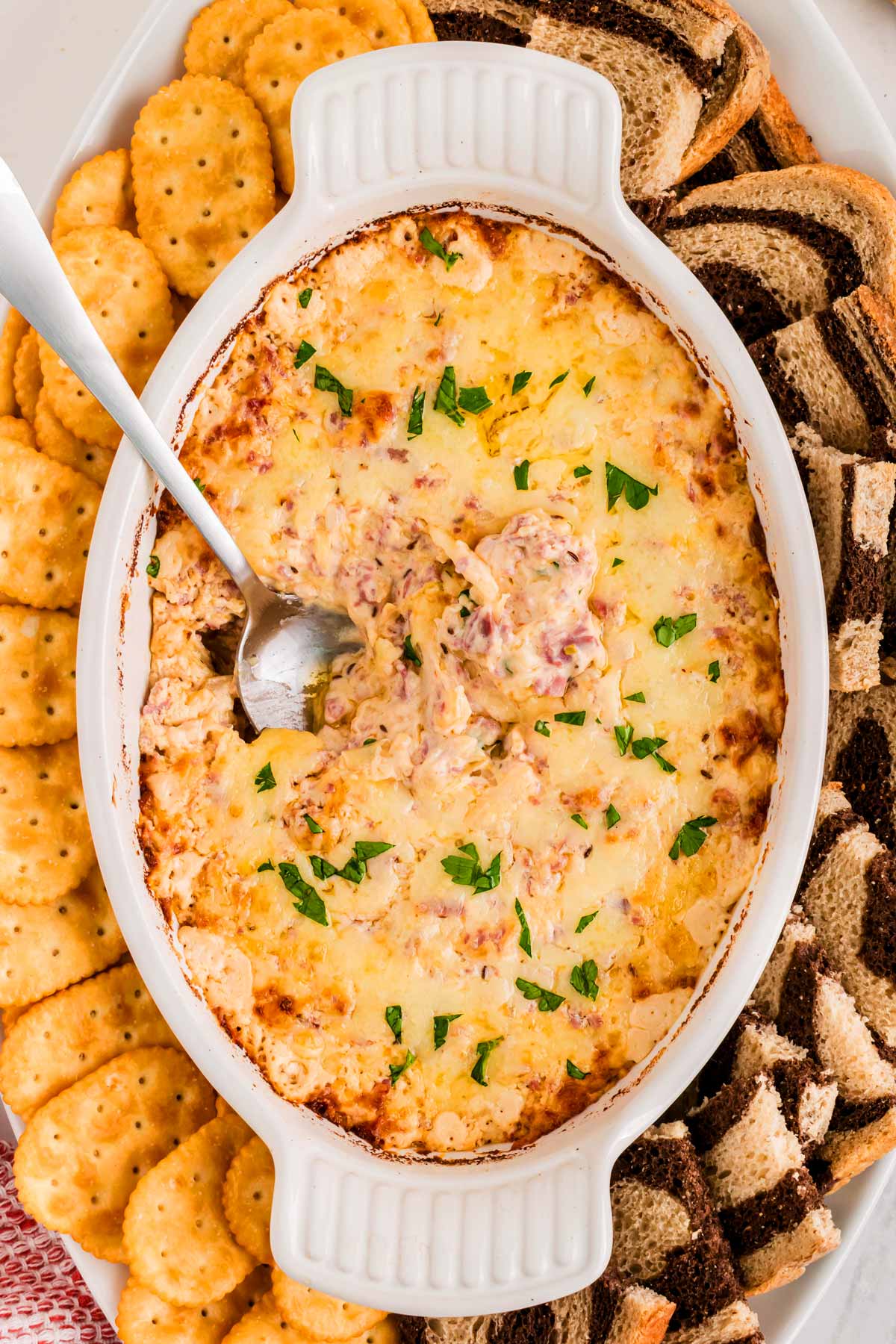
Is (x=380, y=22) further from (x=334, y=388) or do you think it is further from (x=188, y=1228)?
(x=188, y=1228)

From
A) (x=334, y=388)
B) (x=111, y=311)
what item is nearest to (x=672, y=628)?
(x=334, y=388)

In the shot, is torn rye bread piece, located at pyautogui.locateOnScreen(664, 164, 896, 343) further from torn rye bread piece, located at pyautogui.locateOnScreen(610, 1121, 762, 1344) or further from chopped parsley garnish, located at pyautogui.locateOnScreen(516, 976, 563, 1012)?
torn rye bread piece, located at pyautogui.locateOnScreen(610, 1121, 762, 1344)

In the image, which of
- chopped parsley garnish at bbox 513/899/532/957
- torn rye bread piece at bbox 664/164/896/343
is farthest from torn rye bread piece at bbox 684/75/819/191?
chopped parsley garnish at bbox 513/899/532/957

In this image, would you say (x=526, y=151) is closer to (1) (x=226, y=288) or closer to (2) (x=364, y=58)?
(2) (x=364, y=58)

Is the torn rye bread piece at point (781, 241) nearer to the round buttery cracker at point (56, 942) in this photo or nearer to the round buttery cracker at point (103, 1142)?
the round buttery cracker at point (56, 942)

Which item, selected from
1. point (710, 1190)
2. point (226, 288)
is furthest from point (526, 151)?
point (710, 1190)

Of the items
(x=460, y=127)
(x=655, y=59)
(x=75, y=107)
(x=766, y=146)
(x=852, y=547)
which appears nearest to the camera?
(x=460, y=127)
